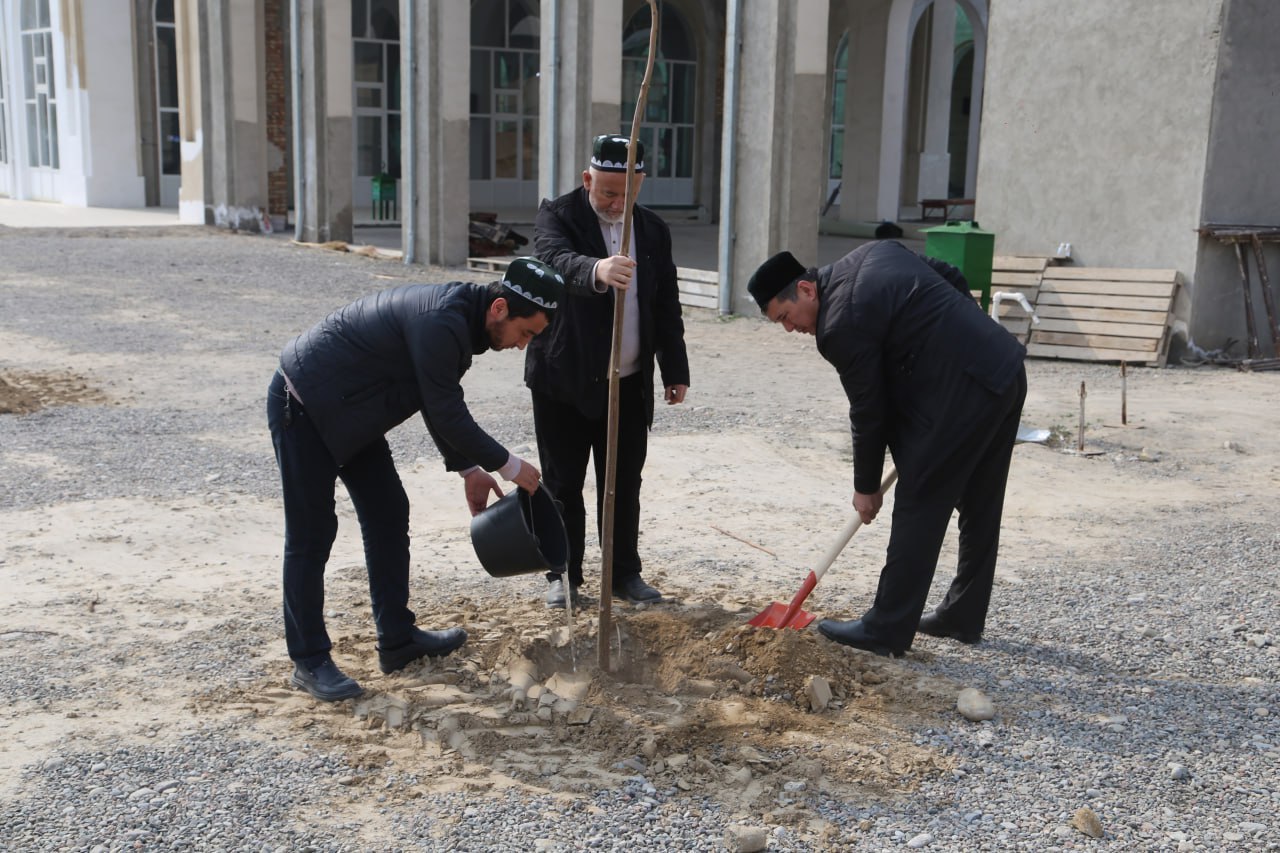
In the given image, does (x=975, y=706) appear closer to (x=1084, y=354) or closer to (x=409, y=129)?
(x=1084, y=354)

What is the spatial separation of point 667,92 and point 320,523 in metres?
24.9

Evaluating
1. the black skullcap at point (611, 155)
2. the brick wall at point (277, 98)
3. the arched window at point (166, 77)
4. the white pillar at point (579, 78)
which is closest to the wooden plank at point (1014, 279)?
the white pillar at point (579, 78)

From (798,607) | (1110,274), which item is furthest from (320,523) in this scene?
(1110,274)

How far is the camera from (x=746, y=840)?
3.40m

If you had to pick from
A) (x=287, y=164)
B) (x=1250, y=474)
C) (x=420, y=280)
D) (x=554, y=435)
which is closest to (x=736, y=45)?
(x=420, y=280)

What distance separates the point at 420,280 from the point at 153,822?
1245cm

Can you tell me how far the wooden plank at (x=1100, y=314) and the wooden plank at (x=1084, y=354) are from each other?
271mm

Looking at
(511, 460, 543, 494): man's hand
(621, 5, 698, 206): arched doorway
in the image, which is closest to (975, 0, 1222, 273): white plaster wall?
(511, 460, 543, 494): man's hand

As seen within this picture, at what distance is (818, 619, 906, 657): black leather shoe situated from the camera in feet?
15.4

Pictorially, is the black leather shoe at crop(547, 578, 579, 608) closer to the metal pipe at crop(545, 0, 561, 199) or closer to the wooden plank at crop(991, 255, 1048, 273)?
the wooden plank at crop(991, 255, 1048, 273)

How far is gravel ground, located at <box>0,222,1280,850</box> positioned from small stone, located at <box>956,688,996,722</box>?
40mm

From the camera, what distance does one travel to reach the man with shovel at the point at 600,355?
489 cm

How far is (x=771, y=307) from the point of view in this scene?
4.47 meters

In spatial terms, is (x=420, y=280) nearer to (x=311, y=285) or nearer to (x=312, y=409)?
(x=311, y=285)
